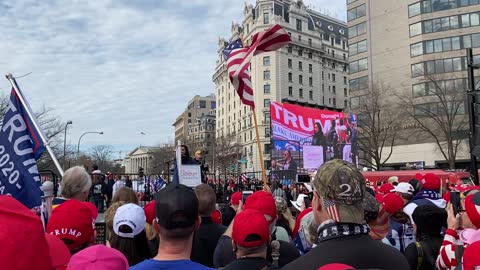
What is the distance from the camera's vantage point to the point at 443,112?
48812 millimetres

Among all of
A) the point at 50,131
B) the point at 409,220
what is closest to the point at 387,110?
the point at 50,131

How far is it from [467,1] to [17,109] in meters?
60.6

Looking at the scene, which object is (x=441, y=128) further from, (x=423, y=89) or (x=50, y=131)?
(x=50, y=131)

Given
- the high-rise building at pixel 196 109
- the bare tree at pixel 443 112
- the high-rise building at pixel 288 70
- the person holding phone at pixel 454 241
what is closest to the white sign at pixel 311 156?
the person holding phone at pixel 454 241

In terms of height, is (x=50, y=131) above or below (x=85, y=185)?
above

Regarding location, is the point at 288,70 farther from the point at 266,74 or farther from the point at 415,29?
the point at 415,29

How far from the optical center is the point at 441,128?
4841cm

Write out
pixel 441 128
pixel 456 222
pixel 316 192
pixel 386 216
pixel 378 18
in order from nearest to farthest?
pixel 316 192, pixel 456 222, pixel 386 216, pixel 441 128, pixel 378 18

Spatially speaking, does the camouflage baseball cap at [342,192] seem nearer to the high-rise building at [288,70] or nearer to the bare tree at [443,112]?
the bare tree at [443,112]

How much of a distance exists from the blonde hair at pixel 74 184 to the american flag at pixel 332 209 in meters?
2.86

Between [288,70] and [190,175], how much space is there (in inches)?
3513

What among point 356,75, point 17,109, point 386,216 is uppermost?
point 356,75

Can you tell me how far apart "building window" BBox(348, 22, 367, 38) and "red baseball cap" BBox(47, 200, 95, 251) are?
225 feet

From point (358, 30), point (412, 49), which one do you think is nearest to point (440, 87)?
point (412, 49)
